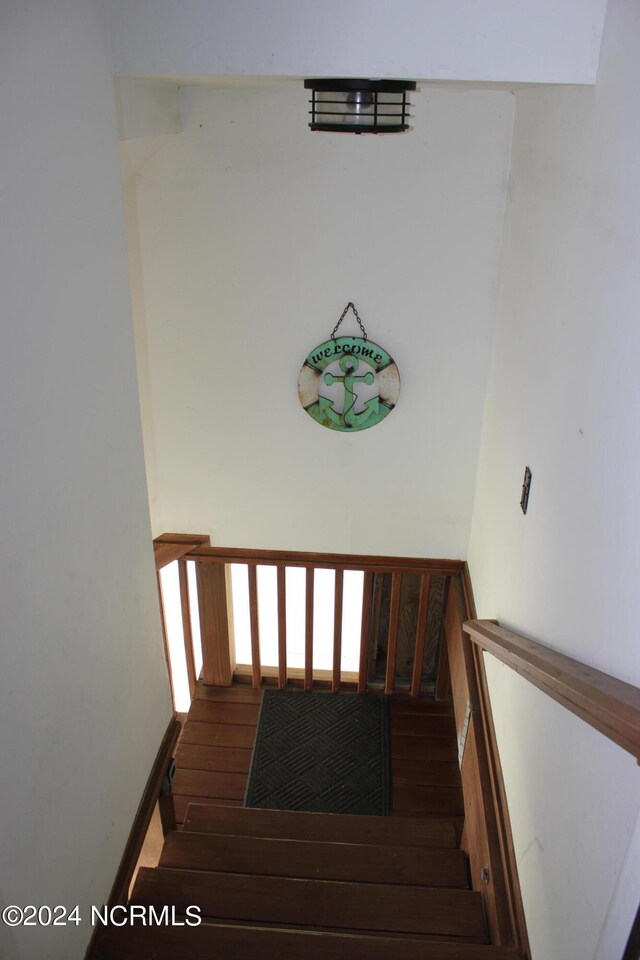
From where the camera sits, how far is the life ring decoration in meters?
3.25

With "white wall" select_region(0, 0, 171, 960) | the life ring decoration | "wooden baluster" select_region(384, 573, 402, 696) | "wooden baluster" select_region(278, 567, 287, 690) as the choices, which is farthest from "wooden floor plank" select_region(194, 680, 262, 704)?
"white wall" select_region(0, 0, 171, 960)

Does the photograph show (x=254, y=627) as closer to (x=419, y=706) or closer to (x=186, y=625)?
(x=186, y=625)

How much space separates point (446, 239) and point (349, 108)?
1.08 m

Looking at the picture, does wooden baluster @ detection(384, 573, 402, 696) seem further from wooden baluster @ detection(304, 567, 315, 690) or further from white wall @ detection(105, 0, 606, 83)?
white wall @ detection(105, 0, 606, 83)

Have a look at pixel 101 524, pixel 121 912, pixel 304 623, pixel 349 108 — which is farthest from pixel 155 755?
pixel 349 108

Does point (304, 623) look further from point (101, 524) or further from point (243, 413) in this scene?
point (101, 524)

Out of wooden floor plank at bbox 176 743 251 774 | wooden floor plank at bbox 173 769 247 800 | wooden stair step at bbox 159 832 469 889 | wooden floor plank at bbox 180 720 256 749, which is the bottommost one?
wooden floor plank at bbox 173 769 247 800

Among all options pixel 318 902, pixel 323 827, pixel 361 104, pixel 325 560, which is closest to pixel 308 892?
pixel 318 902

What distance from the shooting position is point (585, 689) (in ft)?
4.37

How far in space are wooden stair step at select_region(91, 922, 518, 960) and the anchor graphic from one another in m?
2.03

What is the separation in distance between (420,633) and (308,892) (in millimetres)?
1767

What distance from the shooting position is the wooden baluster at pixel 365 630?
390cm

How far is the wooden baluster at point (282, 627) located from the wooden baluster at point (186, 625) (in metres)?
0.48

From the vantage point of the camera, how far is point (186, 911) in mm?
2219
